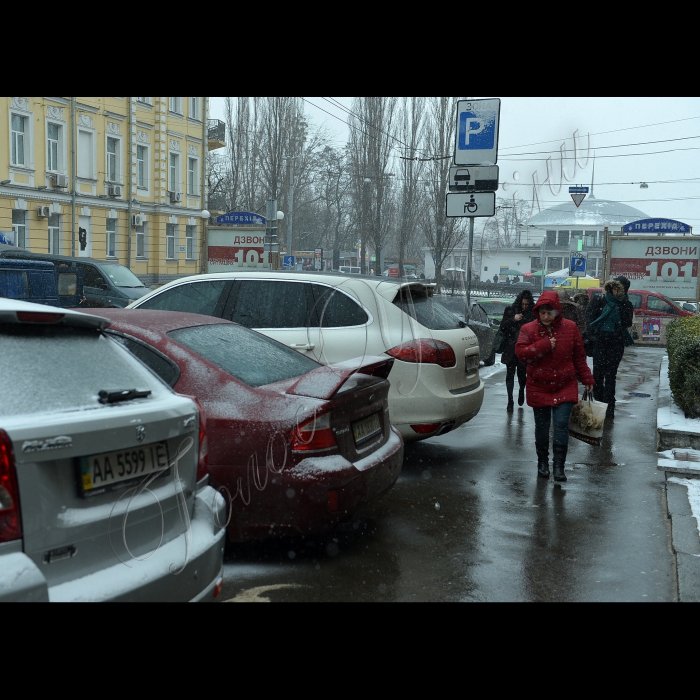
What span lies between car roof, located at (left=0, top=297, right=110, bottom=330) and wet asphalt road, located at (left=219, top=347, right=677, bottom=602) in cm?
166

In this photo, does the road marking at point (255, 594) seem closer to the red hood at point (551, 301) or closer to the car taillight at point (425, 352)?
the car taillight at point (425, 352)

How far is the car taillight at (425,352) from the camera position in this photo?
6676mm

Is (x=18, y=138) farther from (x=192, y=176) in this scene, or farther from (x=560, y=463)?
(x=560, y=463)

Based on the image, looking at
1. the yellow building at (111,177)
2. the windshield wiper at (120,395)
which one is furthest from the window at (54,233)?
the windshield wiper at (120,395)

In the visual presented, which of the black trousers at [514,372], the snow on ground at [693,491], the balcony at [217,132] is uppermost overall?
the balcony at [217,132]

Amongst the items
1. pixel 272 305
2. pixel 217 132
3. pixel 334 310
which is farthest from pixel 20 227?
pixel 334 310

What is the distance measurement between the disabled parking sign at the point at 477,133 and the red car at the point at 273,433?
21.8 ft

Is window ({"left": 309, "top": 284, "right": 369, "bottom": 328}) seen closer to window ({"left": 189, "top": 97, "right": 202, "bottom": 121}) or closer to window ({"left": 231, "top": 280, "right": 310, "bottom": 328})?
window ({"left": 231, "top": 280, "right": 310, "bottom": 328})

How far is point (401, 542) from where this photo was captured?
5.15m

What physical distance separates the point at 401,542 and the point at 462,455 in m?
2.82

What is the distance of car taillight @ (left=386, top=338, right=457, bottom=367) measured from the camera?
6676mm

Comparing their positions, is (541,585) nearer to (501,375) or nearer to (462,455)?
(462,455)

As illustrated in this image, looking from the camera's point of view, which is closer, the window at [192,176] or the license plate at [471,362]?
the license plate at [471,362]

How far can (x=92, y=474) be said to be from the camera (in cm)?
275
